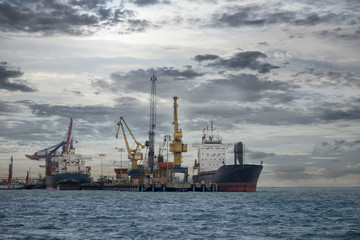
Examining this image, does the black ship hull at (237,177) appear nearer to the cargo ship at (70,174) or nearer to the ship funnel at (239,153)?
the ship funnel at (239,153)

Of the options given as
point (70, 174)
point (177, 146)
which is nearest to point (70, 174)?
point (70, 174)

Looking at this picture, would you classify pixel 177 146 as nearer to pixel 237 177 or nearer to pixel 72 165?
pixel 237 177

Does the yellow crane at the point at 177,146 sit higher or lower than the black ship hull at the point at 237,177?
higher

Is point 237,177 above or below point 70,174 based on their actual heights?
below

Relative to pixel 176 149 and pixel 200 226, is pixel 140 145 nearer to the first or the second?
pixel 176 149

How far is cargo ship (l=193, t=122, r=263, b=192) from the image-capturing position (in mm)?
114825

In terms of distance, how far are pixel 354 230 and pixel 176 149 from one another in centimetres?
10409

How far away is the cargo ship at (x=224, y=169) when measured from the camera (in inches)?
4521

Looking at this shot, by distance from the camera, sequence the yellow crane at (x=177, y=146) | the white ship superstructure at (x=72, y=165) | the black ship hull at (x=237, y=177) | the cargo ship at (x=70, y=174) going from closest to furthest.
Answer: the black ship hull at (x=237, y=177) → the yellow crane at (x=177, y=146) → the cargo ship at (x=70, y=174) → the white ship superstructure at (x=72, y=165)

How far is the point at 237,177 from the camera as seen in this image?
11581 cm

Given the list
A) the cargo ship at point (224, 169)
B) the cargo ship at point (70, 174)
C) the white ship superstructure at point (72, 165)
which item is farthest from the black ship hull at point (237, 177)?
the white ship superstructure at point (72, 165)

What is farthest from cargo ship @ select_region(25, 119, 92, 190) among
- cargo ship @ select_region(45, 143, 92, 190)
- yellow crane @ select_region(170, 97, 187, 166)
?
yellow crane @ select_region(170, 97, 187, 166)

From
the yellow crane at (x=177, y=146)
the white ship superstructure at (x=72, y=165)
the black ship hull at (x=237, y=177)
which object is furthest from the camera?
the white ship superstructure at (x=72, y=165)

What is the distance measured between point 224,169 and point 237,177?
153 inches
